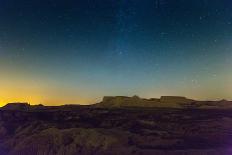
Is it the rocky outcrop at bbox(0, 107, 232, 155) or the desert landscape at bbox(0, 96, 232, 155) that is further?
the desert landscape at bbox(0, 96, 232, 155)

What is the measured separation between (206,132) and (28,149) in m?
34.7

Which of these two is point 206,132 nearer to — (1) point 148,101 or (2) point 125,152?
(2) point 125,152

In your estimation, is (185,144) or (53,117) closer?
(185,144)

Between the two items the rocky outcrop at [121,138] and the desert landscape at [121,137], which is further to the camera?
the desert landscape at [121,137]

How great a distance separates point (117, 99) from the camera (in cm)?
19475

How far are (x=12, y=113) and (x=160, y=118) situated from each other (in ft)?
135

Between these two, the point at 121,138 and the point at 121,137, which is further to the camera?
the point at 121,137

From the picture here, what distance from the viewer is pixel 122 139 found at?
249 feet

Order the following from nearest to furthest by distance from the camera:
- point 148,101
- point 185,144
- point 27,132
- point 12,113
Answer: point 185,144 → point 27,132 → point 12,113 → point 148,101

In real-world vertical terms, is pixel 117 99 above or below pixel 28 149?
above

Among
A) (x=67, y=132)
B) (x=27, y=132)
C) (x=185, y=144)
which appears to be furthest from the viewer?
(x=27, y=132)

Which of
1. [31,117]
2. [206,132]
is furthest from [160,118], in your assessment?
[31,117]

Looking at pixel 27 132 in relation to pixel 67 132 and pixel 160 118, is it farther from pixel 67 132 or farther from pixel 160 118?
pixel 160 118

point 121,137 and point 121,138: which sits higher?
point 121,137
